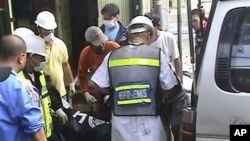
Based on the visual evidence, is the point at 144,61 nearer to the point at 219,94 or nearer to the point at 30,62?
the point at 30,62

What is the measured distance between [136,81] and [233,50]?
1.06m

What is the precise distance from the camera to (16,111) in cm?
309

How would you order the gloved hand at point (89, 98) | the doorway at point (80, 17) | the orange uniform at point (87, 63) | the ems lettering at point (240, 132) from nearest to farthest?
1. the ems lettering at point (240, 132)
2. the gloved hand at point (89, 98)
3. the orange uniform at point (87, 63)
4. the doorway at point (80, 17)

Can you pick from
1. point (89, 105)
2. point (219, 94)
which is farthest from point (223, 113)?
point (89, 105)

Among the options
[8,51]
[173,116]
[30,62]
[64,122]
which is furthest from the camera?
[64,122]

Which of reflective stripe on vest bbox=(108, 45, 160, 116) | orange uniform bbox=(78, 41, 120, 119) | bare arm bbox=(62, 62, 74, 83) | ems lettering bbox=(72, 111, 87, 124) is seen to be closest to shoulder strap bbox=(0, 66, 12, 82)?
reflective stripe on vest bbox=(108, 45, 160, 116)

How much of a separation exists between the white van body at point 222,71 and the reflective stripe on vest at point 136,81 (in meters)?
0.87

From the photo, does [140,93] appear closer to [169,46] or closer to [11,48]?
Answer: [11,48]

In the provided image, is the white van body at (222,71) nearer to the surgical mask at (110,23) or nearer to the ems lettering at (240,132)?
the ems lettering at (240,132)

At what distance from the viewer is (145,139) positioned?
3.96 meters

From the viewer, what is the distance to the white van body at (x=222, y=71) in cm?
293

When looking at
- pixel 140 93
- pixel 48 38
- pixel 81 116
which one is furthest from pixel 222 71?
pixel 48 38

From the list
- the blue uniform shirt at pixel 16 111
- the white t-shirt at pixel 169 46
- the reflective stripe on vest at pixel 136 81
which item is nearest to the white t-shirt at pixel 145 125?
the reflective stripe on vest at pixel 136 81

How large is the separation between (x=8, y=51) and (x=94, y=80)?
3.18 feet
